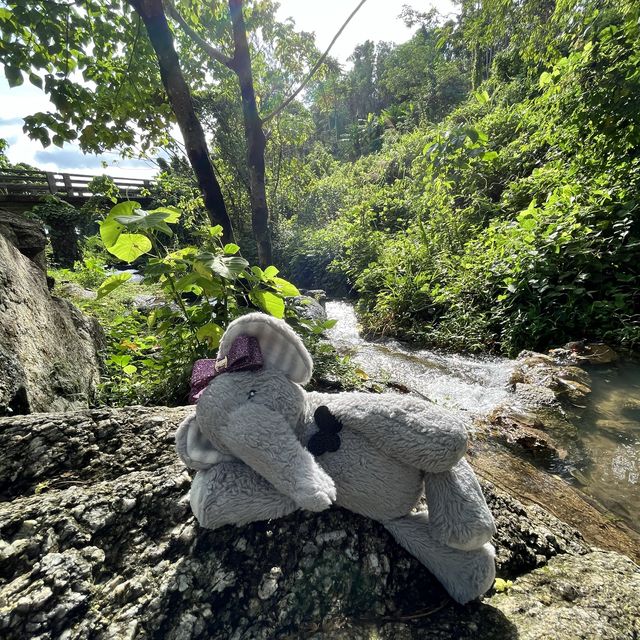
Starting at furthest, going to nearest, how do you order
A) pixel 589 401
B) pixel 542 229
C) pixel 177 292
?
pixel 542 229, pixel 589 401, pixel 177 292

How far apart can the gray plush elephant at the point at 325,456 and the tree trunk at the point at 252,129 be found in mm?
2563

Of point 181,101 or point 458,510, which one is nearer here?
point 458,510

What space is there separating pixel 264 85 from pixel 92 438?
822 cm

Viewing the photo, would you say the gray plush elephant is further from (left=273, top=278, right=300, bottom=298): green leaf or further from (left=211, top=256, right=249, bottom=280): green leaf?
(left=273, top=278, right=300, bottom=298): green leaf

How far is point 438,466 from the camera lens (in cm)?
88

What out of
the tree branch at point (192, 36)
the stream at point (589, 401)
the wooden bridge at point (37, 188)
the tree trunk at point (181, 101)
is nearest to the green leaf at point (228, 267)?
the tree trunk at point (181, 101)

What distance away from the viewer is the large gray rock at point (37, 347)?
1.44 metres

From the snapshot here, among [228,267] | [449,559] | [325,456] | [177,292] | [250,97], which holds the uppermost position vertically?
[250,97]

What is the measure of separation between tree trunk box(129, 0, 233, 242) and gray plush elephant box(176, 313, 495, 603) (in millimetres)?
2227

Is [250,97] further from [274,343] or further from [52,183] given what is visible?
[52,183]

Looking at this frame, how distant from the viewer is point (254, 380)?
0.90 m

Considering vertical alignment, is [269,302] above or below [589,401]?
above

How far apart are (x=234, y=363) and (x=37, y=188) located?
17588mm

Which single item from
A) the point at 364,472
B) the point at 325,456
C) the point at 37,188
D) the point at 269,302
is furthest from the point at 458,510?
the point at 37,188
